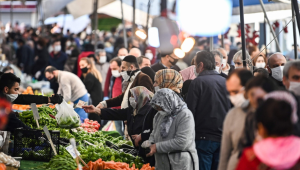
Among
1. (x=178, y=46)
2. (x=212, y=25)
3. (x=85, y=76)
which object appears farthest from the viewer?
(x=85, y=76)

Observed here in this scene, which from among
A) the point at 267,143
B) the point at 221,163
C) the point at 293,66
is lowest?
the point at 221,163

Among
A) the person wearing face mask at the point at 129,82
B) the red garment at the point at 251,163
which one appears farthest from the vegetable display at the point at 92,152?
the red garment at the point at 251,163

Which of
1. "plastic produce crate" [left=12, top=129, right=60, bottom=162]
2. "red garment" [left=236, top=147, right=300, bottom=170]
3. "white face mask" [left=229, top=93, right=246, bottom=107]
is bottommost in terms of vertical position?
"plastic produce crate" [left=12, top=129, right=60, bottom=162]

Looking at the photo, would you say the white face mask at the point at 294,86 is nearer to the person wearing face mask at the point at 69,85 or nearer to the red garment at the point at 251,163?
the red garment at the point at 251,163

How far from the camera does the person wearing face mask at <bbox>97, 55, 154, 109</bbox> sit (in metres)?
6.41

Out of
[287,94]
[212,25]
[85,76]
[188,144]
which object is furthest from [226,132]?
[85,76]

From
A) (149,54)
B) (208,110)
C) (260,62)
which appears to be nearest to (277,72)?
(208,110)

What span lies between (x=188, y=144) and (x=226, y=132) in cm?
142

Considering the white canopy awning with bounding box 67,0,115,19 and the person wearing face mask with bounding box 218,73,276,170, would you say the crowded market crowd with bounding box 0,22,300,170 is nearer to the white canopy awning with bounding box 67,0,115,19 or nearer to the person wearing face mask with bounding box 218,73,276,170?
the person wearing face mask with bounding box 218,73,276,170

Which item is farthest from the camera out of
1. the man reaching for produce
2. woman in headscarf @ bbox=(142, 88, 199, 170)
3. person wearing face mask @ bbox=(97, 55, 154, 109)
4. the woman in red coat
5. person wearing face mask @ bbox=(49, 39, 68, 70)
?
person wearing face mask @ bbox=(49, 39, 68, 70)

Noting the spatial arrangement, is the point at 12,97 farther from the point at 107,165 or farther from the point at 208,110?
the point at 208,110

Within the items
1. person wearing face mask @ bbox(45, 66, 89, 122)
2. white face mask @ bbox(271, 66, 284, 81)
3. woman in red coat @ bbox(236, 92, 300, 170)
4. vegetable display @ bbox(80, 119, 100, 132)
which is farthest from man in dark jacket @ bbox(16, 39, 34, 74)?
woman in red coat @ bbox(236, 92, 300, 170)

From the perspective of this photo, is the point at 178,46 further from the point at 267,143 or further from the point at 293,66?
the point at 267,143

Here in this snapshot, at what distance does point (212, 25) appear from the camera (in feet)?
29.5
